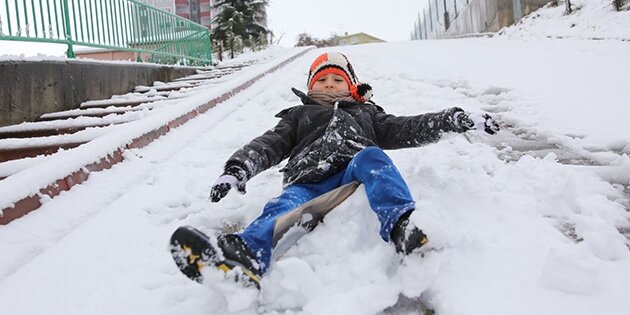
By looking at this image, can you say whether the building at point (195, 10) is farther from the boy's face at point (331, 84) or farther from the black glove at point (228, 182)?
the black glove at point (228, 182)

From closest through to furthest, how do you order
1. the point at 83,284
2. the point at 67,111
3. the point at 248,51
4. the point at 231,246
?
1. the point at 231,246
2. the point at 83,284
3. the point at 67,111
4. the point at 248,51

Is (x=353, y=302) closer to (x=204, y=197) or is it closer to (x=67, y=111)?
(x=204, y=197)

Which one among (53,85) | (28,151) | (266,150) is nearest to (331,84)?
(266,150)

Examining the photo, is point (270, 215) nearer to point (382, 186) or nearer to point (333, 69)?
point (382, 186)

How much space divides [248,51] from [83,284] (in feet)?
64.7

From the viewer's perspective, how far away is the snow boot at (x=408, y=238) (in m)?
1.37

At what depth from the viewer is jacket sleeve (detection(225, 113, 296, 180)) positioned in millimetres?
2004

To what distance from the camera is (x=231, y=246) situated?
1.36 meters

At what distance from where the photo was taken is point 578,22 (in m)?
13.2

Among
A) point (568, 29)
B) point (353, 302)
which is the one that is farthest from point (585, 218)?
point (568, 29)

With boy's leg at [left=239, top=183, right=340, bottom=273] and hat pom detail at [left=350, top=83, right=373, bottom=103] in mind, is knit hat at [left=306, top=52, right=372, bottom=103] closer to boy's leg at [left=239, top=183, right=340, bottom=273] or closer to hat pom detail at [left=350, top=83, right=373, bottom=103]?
hat pom detail at [left=350, top=83, right=373, bottom=103]

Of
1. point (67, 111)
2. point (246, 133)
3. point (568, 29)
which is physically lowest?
point (246, 133)

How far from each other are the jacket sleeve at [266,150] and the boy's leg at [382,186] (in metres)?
0.41

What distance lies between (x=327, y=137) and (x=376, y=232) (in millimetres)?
735
